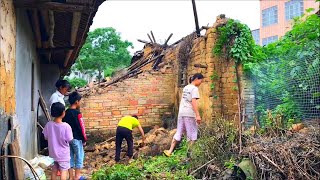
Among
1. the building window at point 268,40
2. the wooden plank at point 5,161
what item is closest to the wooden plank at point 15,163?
the wooden plank at point 5,161

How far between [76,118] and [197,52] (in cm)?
616

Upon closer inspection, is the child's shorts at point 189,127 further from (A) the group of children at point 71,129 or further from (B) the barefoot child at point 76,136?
(B) the barefoot child at point 76,136

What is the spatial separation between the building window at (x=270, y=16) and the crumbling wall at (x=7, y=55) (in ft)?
81.7

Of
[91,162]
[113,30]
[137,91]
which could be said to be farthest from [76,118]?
[113,30]

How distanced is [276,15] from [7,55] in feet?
83.0

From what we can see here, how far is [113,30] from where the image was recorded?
28.4m

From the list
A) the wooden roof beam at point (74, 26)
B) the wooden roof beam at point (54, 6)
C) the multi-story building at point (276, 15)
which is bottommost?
the wooden roof beam at point (54, 6)

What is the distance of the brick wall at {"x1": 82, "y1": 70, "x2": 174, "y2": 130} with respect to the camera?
1228cm

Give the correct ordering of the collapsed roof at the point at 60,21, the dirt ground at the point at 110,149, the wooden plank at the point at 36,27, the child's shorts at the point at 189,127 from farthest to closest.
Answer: the dirt ground at the point at 110,149 → the child's shorts at the point at 189,127 → the wooden plank at the point at 36,27 → the collapsed roof at the point at 60,21

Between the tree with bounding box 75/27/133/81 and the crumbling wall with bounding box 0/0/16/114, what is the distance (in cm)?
2338

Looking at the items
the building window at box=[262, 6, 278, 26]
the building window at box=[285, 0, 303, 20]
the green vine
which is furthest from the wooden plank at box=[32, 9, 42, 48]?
the building window at box=[262, 6, 278, 26]

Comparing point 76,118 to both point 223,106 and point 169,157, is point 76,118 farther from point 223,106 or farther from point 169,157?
point 223,106

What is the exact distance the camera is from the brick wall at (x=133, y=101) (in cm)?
1228

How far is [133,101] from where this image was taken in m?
12.7
